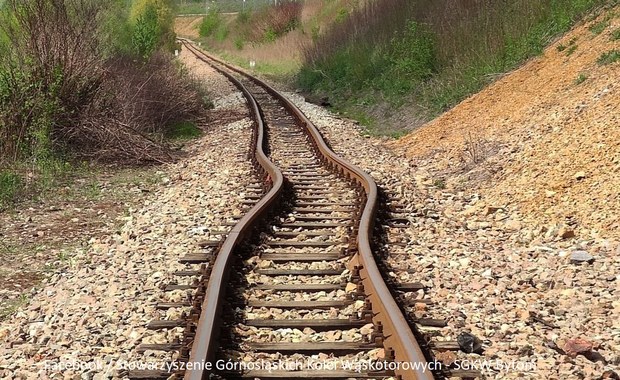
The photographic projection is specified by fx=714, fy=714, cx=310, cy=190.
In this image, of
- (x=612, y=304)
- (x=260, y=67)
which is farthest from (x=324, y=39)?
(x=612, y=304)

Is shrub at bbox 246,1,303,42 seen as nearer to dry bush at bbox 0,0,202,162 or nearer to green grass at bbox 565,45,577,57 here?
dry bush at bbox 0,0,202,162

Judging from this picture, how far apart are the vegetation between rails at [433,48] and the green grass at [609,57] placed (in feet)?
0.19

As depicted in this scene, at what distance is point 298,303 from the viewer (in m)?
5.11

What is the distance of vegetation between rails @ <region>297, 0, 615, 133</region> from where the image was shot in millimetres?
13594

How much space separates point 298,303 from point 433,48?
12597 mm

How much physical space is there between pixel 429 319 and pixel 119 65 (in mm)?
12007

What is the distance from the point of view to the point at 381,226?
721 centimetres

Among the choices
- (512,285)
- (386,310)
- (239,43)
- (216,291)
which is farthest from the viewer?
(239,43)

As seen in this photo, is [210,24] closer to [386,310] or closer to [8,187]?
[8,187]

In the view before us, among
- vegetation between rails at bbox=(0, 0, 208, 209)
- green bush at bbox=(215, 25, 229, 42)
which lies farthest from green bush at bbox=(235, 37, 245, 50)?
vegetation between rails at bbox=(0, 0, 208, 209)

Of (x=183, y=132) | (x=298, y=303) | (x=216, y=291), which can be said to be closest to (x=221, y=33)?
(x=183, y=132)

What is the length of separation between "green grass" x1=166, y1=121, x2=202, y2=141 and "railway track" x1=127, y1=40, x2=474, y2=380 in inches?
257

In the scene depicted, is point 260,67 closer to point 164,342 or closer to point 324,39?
Answer: point 324,39

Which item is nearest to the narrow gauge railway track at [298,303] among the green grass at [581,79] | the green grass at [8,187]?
the green grass at [8,187]
